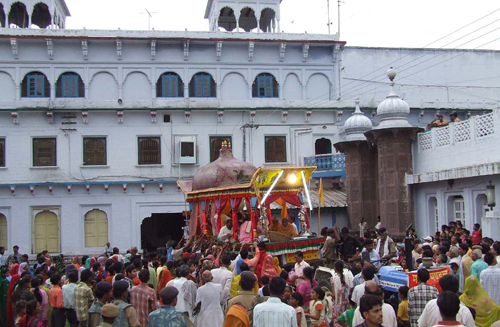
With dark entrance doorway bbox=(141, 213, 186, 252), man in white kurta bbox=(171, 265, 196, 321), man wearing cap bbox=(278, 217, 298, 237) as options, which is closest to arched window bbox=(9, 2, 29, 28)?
dark entrance doorway bbox=(141, 213, 186, 252)

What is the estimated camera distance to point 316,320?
7.22 metres

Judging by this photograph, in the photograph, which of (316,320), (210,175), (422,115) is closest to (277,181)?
(210,175)

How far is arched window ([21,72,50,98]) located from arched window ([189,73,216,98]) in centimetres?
607

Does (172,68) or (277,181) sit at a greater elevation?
(172,68)

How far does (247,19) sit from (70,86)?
950 centimetres

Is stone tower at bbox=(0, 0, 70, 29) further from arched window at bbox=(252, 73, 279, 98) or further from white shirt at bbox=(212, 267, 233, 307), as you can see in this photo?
white shirt at bbox=(212, 267, 233, 307)

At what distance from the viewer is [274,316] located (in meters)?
5.93

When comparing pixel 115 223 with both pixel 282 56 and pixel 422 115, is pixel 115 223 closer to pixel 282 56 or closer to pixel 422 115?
pixel 282 56

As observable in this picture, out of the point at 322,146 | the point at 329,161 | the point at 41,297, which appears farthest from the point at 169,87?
the point at 41,297

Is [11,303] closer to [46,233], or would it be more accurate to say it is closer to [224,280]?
[224,280]

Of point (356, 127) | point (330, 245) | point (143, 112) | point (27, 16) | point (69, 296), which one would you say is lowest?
point (69, 296)

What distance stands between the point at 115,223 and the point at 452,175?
13.9 m

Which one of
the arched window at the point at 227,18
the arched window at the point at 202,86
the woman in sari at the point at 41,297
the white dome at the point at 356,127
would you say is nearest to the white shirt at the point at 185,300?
the woman in sari at the point at 41,297

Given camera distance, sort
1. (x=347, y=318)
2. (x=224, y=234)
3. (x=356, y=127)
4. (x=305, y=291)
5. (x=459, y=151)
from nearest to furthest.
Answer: (x=347, y=318) → (x=305, y=291) → (x=224, y=234) → (x=459, y=151) → (x=356, y=127)
